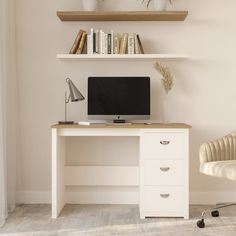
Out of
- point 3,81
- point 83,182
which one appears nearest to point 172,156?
point 83,182

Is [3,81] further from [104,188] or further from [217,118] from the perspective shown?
[217,118]

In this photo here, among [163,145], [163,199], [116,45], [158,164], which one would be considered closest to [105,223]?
[163,199]

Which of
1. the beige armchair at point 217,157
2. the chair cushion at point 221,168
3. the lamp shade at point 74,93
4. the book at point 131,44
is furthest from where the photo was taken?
the book at point 131,44

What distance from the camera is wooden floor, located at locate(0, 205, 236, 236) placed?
9.10 ft

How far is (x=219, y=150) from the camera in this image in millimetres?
3096

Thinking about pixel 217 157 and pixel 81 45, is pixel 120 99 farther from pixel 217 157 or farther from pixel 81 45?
pixel 217 157

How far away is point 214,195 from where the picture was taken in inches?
143

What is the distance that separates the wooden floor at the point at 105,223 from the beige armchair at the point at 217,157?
119 mm

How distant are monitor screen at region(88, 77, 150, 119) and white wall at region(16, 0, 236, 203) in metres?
0.18

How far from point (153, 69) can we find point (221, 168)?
48.9 inches

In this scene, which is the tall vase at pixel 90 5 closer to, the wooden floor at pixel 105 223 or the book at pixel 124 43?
the book at pixel 124 43

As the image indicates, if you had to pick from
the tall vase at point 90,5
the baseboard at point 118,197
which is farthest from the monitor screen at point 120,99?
→ the baseboard at point 118,197

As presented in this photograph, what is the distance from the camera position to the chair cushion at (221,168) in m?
2.70

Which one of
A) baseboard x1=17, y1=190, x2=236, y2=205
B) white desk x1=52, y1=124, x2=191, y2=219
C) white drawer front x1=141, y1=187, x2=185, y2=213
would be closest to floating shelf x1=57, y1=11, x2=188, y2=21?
white desk x1=52, y1=124, x2=191, y2=219
